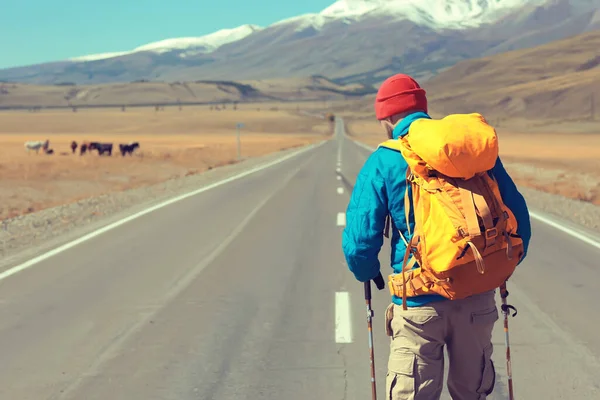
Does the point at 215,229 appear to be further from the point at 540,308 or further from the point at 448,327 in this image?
the point at 448,327

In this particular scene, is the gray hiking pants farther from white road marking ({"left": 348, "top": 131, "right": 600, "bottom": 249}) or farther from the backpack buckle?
white road marking ({"left": 348, "top": 131, "right": 600, "bottom": 249})

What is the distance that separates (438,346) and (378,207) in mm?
667

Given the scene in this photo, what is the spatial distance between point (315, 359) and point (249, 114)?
520ft

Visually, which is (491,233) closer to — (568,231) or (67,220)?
(568,231)

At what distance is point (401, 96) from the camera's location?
11.9 feet

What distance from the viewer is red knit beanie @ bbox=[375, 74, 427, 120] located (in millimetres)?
3637

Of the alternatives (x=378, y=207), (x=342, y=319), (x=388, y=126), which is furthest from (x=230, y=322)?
(x=378, y=207)

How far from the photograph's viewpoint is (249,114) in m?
163

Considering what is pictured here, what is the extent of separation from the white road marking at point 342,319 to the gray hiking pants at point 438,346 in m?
3.40

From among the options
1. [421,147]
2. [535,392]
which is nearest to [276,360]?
[535,392]

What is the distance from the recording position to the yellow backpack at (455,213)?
3.17 m

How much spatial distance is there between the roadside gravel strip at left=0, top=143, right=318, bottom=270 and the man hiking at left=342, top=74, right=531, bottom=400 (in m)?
8.44

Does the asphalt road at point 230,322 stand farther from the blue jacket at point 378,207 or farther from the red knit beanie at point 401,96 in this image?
the red knit beanie at point 401,96

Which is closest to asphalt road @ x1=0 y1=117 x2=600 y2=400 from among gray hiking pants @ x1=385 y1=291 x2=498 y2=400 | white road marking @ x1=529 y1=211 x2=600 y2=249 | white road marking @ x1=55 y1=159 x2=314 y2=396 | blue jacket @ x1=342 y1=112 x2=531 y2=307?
white road marking @ x1=55 y1=159 x2=314 y2=396
